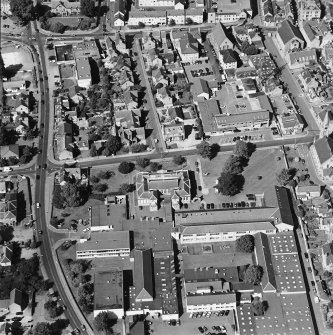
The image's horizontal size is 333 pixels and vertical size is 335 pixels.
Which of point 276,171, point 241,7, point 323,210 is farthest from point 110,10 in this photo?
point 323,210

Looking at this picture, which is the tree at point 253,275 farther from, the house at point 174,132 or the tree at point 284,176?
the house at point 174,132

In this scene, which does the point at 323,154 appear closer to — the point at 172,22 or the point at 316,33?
the point at 316,33

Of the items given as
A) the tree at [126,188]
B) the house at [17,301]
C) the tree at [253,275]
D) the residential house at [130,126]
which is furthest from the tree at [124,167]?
the tree at [253,275]

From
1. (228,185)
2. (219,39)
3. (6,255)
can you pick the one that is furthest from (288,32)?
(6,255)

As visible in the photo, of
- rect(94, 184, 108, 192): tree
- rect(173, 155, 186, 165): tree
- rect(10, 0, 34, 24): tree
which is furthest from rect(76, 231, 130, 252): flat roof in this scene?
rect(10, 0, 34, 24): tree

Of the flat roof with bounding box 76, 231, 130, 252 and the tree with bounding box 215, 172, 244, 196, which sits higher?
the tree with bounding box 215, 172, 244, 196

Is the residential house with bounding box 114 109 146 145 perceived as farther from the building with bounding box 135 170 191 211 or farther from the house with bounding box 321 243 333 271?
the house with bounding box 321 243 333 271
